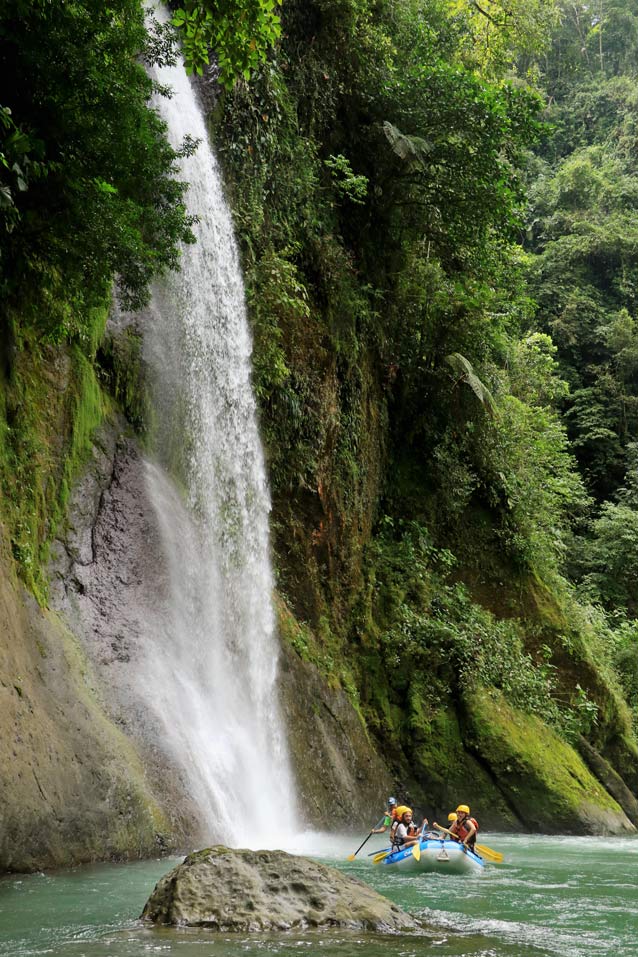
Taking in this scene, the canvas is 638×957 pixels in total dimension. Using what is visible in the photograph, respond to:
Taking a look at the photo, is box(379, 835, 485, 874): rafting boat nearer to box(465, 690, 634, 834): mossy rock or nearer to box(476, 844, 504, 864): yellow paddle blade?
box(476, 844, 504, 864): yellow paddle blade

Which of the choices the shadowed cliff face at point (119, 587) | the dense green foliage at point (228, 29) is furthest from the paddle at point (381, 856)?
the dense green foliage at point (228, 29)

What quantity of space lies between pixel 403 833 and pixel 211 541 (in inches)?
175

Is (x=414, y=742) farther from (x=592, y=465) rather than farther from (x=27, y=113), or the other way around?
(x=592, y=465)

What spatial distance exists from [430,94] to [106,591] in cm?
1149

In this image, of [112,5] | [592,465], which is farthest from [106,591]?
[592,465]

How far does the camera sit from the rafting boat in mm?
9500

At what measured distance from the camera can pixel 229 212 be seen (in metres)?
14.1

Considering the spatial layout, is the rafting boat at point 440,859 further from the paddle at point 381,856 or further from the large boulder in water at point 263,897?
the large boulder in water at point 263,897

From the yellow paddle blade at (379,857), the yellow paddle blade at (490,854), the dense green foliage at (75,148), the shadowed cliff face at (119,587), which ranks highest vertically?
the dense green foliage at (75,148)

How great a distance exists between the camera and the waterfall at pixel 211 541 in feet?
32.8

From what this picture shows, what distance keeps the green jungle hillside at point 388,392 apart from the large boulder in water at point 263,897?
3692 millimetres

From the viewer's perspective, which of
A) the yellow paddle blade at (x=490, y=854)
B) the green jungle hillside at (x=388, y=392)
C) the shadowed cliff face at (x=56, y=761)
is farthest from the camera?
the yellow paddle blade at (x=490, y=854)

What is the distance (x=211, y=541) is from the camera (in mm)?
12172

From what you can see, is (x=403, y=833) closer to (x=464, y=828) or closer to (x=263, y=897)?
(x=464, y=828)
